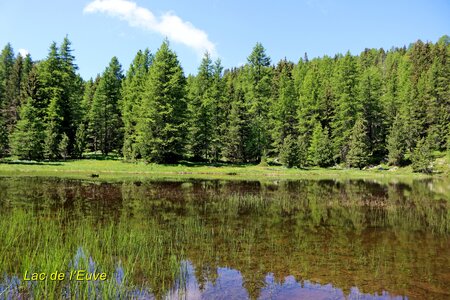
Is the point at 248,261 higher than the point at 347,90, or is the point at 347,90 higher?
the point at 347,90

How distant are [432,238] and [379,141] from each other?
221 ft

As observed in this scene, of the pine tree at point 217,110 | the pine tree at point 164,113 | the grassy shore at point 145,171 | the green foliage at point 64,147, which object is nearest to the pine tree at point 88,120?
the green foliage at point 64,147

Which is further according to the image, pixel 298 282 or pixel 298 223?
pixel 298 223

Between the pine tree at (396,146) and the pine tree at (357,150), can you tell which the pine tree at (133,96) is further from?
the pine tree at (396,146)

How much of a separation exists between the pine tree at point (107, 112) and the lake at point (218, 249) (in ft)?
141

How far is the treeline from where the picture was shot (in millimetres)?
50469

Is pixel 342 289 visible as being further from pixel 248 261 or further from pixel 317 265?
pixel 248 261

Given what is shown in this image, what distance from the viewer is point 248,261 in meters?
10.4

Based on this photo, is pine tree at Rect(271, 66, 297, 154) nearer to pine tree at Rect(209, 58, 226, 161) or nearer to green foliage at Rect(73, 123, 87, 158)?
pine tree at Rect(209, 58, 226, 161)

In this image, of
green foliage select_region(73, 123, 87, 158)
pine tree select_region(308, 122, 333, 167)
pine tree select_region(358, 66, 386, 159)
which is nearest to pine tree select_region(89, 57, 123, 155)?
green foliage select_region(73, 123, 87, 158)

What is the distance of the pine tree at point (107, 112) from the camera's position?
62938 mm

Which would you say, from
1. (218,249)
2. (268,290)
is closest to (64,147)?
(218,249)

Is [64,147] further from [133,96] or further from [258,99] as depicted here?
[258,99]

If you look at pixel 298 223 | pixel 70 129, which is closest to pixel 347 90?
pixel 70 129
